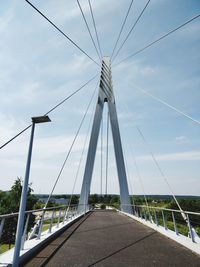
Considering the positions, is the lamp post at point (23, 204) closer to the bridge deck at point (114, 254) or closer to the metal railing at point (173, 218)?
the bridge deck at point (114, 254)

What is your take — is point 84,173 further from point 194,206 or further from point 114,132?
point 194,206

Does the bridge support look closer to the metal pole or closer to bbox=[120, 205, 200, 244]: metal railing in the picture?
bbox=[120, 205, 200, 244]: metal railing

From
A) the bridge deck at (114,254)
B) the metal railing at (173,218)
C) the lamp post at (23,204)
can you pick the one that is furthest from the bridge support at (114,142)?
the lamp post at (23,204)

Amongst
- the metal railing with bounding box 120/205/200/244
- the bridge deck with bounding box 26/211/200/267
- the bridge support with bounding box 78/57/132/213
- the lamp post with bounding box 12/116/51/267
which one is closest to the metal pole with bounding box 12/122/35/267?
the lamp post with bounding box 12/116/51/267

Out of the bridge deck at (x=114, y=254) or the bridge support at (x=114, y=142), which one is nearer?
the bridge deck at (x=114, y=254)

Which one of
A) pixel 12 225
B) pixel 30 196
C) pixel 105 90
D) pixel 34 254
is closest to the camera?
pixel 34 254

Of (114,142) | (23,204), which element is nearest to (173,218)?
(23,204)

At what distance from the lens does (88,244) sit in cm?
665

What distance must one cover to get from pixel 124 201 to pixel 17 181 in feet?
76.5

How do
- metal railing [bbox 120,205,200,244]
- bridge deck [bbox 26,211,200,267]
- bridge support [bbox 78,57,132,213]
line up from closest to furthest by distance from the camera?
bridge deck [bbox 26,211,200,267] → metal railing [bbox 120,205,200,244] → bridge support [bbox 78,57,132,213]

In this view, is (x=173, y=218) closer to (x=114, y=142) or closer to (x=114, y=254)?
(x=114, y=254)

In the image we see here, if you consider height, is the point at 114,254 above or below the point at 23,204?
below

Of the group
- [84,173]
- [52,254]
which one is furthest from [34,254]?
[84,173]

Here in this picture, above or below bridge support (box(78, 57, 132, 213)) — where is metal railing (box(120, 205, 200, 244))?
below
